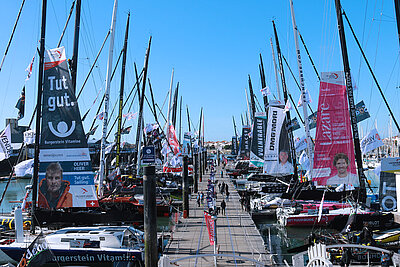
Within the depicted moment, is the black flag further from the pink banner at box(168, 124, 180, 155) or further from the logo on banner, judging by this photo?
the pink banner at box(168, 124, 180, 155)

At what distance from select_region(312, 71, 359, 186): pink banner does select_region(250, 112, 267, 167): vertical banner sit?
49.5 ft

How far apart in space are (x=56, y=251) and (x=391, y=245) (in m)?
14.1

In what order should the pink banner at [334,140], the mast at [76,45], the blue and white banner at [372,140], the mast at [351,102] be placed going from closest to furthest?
the pink banner at [334,140] → the mast at [351,102] → the mast at [76,45] → the blue and white banner at [372,140]

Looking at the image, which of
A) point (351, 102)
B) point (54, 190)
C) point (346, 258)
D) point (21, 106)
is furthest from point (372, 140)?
point (21, 106)

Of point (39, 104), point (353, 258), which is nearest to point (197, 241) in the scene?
point (353, 258)

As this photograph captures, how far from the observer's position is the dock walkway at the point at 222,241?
14.5 meters

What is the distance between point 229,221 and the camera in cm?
2286

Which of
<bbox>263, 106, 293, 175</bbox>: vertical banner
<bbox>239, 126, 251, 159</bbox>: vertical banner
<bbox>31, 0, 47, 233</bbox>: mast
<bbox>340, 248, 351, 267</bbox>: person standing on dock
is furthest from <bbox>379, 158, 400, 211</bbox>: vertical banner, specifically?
<bbox>239, 126, 251, 159</bbox>: vertical banner

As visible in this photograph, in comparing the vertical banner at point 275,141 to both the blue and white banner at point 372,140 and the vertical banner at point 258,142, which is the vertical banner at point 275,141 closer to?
the vertical banner at point 258,142

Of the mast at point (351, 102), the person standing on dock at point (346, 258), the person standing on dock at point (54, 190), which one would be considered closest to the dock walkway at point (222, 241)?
the person standing on dock at point (346, 258)

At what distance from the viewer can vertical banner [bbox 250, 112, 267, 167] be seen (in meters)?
33.3

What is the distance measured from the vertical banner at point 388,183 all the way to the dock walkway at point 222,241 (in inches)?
246

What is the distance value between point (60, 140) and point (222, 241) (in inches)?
337

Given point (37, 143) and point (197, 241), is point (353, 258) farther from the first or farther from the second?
point (37, 143)
